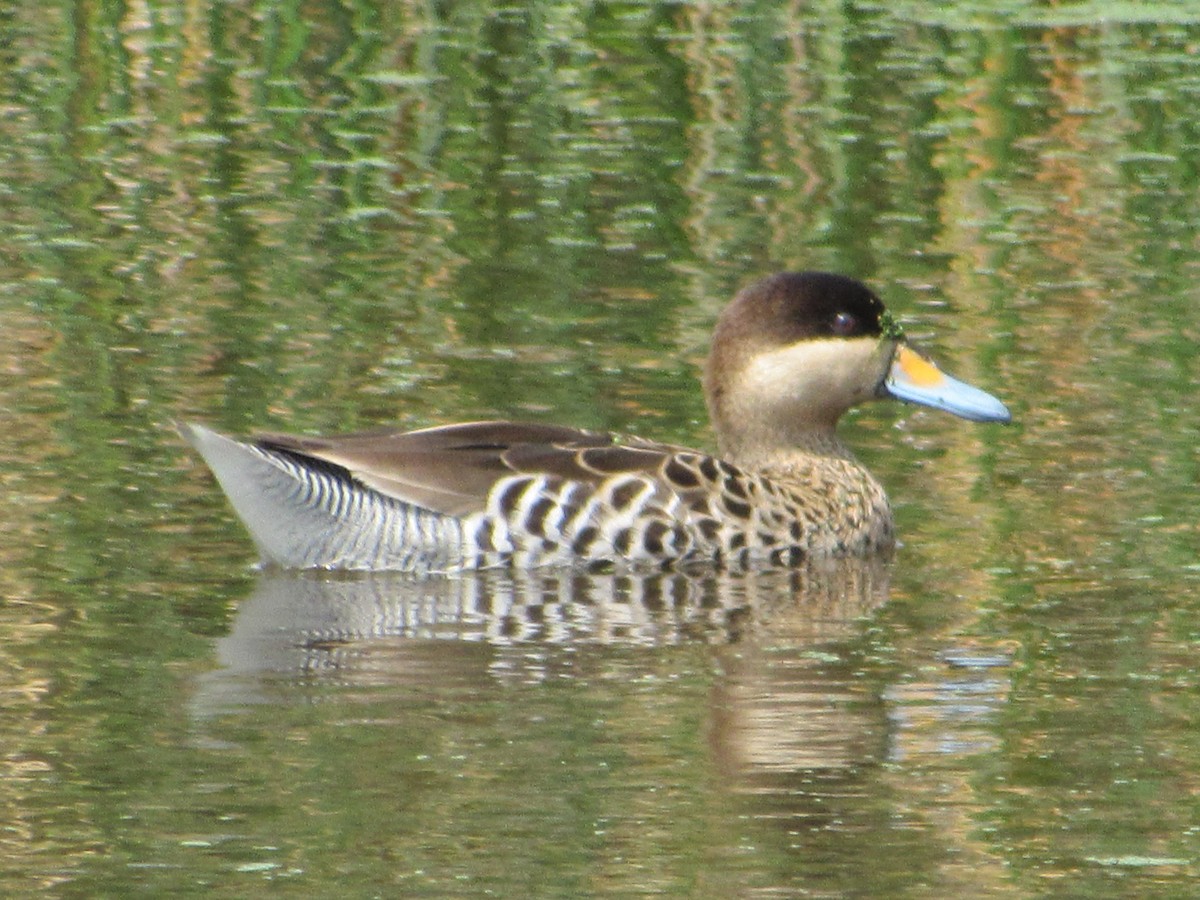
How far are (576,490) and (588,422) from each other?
1248 mm

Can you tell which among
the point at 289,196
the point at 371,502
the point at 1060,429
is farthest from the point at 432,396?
the point at 289,196

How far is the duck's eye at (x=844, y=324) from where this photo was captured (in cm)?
951

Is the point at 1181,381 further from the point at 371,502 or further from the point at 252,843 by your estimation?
the point at 252,843

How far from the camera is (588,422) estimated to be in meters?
10.1

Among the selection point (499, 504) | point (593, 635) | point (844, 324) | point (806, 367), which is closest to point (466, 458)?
point (499, 504)

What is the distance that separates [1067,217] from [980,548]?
468cm

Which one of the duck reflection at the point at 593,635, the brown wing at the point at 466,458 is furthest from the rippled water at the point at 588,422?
the brown wing at the point at 466,458

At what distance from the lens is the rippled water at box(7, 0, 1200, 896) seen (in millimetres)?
6008

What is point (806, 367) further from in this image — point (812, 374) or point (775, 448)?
point (775, 448)

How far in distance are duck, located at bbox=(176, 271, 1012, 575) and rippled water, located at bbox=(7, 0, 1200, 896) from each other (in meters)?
0.19

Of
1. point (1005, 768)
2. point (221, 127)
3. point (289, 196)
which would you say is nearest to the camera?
point (1005, 768)

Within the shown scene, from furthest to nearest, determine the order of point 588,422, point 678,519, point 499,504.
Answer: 1. point 588,422
2. point 678,519
3. point 499,504

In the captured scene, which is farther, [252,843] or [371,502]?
[371,502]

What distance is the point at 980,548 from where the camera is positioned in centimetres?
867
